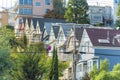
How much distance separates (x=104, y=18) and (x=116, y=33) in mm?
40413

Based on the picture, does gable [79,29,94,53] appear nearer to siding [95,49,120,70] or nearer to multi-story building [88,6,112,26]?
siding [95,49,120,70]

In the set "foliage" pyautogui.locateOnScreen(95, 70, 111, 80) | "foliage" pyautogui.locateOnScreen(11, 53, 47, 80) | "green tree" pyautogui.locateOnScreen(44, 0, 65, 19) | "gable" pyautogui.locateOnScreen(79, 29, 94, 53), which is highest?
"green tree" pyautogui.locateOnScreen(44, 0, 65, 19)

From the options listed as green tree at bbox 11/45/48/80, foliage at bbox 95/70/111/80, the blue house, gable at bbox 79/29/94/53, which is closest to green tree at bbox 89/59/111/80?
foliage at bbox 95/70/111/80

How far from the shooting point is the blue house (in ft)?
194

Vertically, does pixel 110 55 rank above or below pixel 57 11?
below

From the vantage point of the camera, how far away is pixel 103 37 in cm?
6131

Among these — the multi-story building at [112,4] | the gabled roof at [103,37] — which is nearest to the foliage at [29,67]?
the gabled roof at [103,37]

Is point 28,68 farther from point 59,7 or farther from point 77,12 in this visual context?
point 59,7

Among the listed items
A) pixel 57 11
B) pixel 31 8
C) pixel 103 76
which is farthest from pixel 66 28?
pixel 31 8

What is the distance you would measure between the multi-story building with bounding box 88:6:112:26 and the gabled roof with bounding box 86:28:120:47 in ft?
125

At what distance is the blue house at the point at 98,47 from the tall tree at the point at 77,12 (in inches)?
984

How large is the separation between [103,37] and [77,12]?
Answer: 1109 inches

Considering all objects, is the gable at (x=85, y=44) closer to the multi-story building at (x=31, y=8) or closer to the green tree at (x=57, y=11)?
the green tree at (x=57, y=11)

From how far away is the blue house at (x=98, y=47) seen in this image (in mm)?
59250
